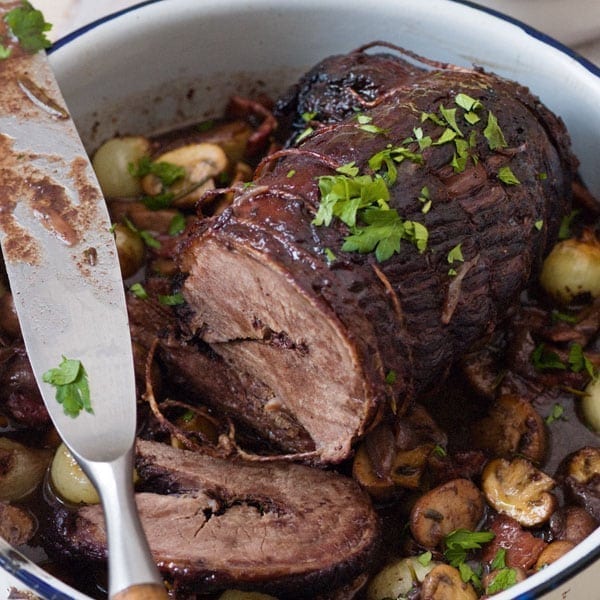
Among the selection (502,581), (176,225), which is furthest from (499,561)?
(176,225)

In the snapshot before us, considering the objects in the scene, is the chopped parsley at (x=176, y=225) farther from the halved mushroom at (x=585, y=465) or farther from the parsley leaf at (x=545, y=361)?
the halved mushroom at (x=585, y=465)

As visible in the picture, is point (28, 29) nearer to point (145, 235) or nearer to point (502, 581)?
point (145, 235)

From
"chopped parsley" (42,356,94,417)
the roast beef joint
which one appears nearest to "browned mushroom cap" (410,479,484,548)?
the roast beef joint

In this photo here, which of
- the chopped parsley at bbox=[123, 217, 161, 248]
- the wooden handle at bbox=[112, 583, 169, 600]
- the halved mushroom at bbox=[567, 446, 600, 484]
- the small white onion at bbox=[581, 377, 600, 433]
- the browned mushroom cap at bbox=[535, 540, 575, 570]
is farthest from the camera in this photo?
the chopped parsley at bbox=[123, 217, 161, 248]

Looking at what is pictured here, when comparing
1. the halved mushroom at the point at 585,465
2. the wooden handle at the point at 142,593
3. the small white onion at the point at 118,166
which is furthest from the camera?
the small white onion at the point at 118,166

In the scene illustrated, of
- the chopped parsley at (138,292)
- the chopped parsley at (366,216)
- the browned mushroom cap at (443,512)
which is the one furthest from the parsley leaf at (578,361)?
the chopped parsley at (138,292)

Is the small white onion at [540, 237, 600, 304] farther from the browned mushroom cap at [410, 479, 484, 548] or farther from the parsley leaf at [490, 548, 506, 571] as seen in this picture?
the parsley leaf at [490, 548, 506, 571]
